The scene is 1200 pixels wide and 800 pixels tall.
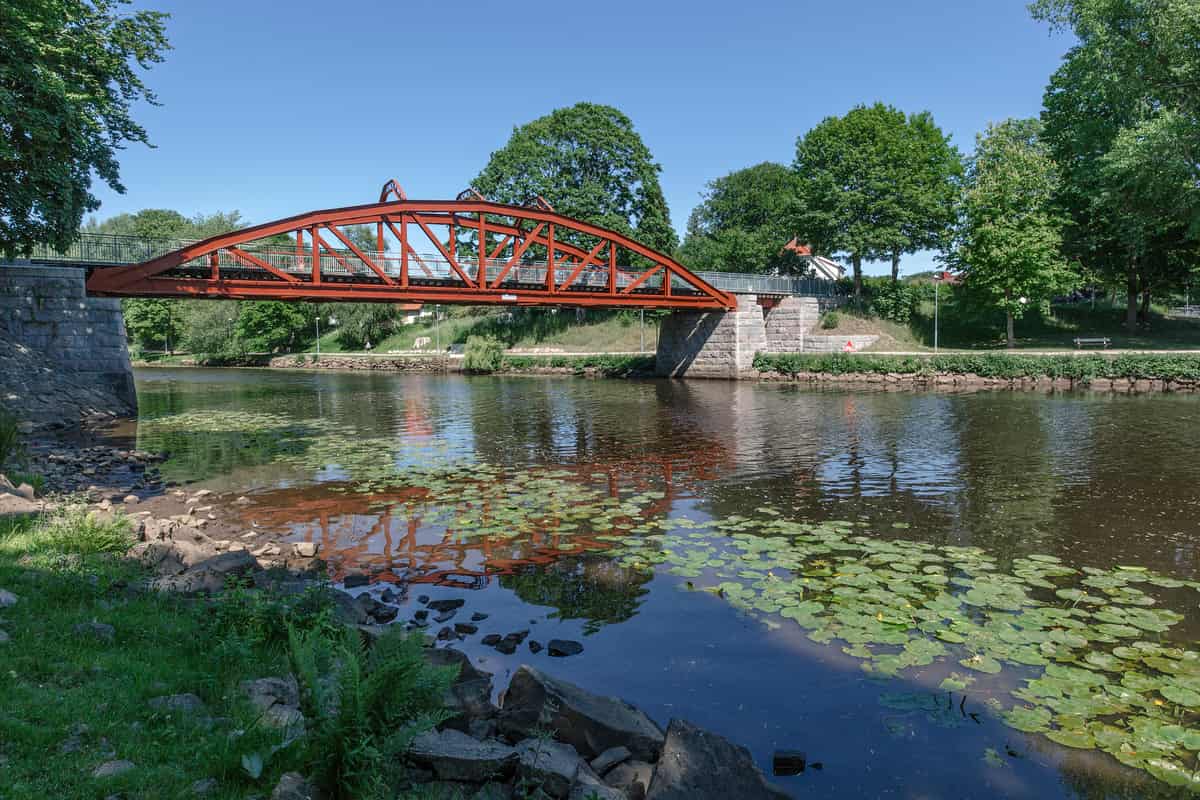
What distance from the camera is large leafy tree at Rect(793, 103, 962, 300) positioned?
169 feet

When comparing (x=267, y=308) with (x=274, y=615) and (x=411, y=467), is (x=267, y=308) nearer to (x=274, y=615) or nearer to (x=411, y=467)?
(x=411, y=467)

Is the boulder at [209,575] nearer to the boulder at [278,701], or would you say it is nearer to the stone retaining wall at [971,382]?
the boulder at [278,701]

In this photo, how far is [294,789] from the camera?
3779 mm

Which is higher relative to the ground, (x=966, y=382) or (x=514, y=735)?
(x=966, y=382)

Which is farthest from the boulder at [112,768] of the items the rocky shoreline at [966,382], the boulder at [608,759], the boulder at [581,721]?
the rocky shoreline at [966,382]

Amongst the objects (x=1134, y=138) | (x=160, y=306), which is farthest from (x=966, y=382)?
(x=160, y=306)

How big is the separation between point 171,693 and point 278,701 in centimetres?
70

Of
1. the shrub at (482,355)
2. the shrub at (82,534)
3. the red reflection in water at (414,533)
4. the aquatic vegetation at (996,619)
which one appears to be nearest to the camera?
the aquatic vegetation at (996,619)

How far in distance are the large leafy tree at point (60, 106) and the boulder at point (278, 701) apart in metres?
16.6

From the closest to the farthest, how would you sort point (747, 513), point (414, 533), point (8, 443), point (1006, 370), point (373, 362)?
point (414, 533) → point (747, 513) → point (8, 443) → point (1006, 370) → point (373, 362)

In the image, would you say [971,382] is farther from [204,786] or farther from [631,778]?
[204,786]

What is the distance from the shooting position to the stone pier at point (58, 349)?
82.5 feet

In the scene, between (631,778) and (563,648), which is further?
(563,648)

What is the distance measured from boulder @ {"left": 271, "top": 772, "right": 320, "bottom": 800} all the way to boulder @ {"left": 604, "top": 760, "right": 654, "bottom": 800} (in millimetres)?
1768
